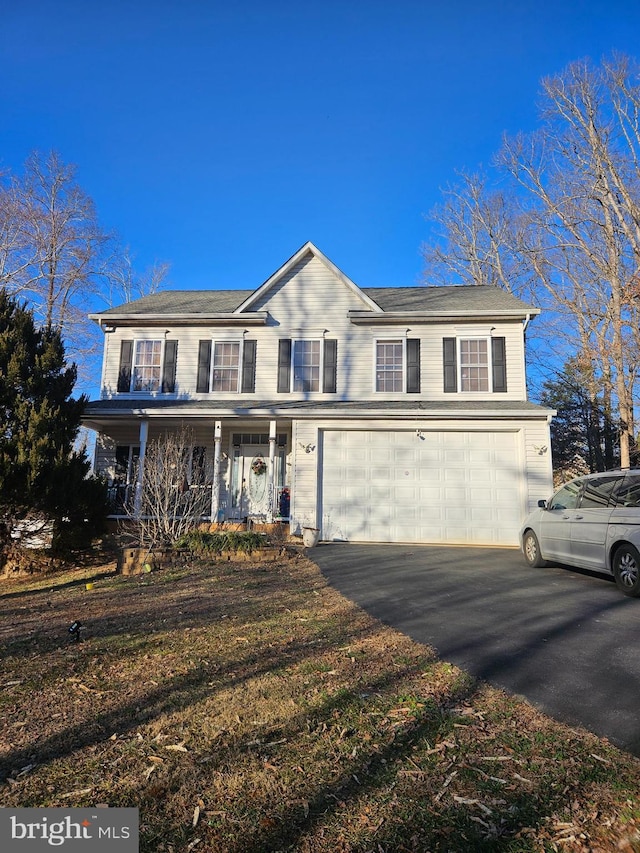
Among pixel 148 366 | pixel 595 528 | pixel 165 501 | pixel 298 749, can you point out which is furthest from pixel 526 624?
pixel 148 366

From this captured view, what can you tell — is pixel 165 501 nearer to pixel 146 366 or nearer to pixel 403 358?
pixel 146 366

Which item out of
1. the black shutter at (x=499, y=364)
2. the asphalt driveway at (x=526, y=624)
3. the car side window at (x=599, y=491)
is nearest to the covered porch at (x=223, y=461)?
the asphalt driveway at (x=526, y=624)

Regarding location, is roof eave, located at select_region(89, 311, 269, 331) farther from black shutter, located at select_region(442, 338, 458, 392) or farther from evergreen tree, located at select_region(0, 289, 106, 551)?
black shutter, located at select_region(442, 338, 458, 392)

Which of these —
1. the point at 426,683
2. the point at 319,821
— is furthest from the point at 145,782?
the point at 426,683

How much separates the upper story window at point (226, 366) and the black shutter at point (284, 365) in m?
0.74

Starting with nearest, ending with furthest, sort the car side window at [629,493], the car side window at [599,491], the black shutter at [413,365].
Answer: the car side window at [629,493]
the car side window at [599,491]
the black shutter at [413,365]

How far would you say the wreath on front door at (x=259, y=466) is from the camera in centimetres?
1446

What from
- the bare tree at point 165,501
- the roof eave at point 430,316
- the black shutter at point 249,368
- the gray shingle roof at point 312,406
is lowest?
the bare tree at point 165,501

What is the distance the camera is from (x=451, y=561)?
9.38m

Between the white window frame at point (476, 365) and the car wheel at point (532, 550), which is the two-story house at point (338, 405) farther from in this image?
the car wheel at point (532, 550)

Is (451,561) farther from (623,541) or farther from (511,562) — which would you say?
(623,541)

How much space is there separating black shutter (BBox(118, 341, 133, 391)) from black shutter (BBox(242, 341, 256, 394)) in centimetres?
327

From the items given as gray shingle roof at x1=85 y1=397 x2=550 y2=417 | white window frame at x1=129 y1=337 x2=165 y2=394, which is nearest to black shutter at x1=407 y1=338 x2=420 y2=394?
gray shingle roof at x1=85 y1=397 x2=550 y2=417

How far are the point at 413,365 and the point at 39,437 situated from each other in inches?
359
